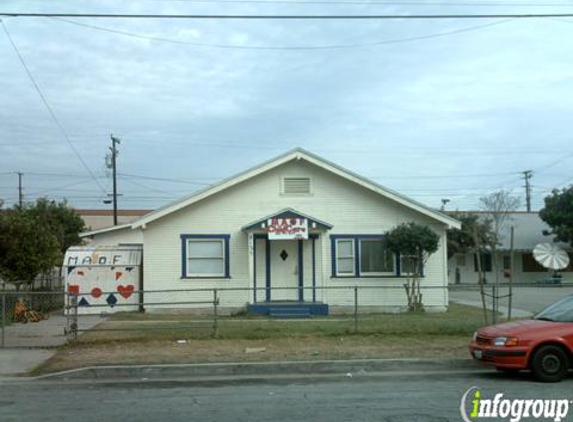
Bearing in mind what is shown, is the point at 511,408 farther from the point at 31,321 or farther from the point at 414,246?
the point at 31,321

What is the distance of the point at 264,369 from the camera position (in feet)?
40.2

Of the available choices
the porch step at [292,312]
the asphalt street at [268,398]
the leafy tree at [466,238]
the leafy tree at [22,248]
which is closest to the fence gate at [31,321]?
the leafy tree at [22,248]

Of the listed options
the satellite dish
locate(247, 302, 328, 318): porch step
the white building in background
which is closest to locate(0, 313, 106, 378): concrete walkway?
locate(247, 302, 328, 318): porch step

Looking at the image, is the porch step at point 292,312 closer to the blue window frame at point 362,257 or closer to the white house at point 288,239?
the white house at point 288,239

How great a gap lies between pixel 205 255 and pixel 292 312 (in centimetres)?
384

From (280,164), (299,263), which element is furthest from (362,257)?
(280,164)

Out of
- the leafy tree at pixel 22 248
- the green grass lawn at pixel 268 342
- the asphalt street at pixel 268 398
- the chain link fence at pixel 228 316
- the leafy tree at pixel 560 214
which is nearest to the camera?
the asphalt street at pixel 268 398

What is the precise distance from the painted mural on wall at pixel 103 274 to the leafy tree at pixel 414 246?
360 inches

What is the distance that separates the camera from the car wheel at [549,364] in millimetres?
10727

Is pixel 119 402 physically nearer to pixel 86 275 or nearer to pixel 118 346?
pixel 118 346

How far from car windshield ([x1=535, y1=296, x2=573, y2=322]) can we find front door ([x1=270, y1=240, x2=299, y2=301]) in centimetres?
1236

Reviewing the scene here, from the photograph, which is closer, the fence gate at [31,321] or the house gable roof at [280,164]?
the fence gate at [31,321]

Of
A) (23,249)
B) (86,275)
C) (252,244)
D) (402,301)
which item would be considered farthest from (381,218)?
(23,249)

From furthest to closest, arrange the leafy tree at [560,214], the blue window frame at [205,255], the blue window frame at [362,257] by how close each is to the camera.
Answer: the leafy tree at [560,214], the blue window frame at [362,257], the blue window frame at [205,255]
